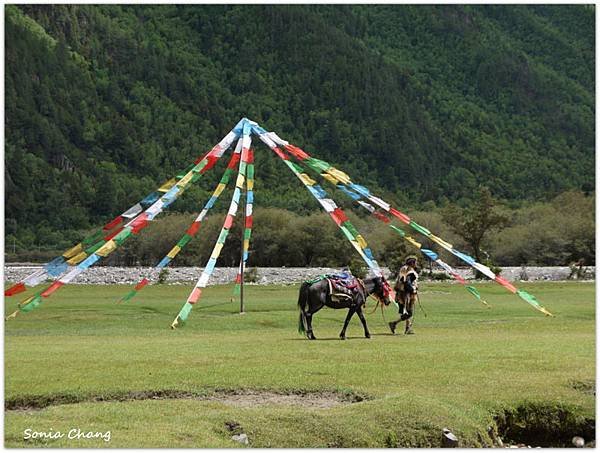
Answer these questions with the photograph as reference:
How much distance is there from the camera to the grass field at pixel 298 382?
13375 mm

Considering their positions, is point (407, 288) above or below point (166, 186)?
below

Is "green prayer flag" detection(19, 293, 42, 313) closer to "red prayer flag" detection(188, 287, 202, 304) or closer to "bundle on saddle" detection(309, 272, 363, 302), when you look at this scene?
"red prayer flag" detection(188, 287, 202, 304)

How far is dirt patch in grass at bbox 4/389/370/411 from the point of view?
14.8m

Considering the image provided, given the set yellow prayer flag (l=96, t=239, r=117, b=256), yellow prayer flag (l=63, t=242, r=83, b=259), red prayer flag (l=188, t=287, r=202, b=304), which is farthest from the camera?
yellow prayer flag (l=63, t=242, r=83, b=259)

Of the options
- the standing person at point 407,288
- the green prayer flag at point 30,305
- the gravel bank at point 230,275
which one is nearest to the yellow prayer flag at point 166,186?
the green prayer flag at point 30,305

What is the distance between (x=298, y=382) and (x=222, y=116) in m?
156

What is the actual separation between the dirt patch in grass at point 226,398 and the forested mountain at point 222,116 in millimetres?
106099

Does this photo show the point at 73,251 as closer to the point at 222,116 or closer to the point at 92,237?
the point at 92,237

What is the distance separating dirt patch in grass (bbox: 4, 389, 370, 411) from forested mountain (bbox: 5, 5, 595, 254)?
106099mm

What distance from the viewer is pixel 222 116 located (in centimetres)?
17038

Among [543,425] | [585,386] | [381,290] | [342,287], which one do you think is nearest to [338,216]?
[381,290]

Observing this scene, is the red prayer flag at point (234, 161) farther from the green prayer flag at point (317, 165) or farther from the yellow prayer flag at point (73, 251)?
A: the yellow prayer flag at point (73, 251)

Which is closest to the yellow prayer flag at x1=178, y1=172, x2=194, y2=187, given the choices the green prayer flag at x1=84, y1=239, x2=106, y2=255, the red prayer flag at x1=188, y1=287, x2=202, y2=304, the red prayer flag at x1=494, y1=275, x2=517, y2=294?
the green prayer flag at x1=84, y1=239, x2=106, y2=255

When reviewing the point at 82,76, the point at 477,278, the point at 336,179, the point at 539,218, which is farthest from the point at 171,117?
the point at 336,179
